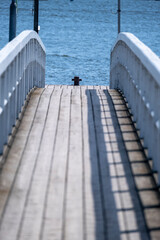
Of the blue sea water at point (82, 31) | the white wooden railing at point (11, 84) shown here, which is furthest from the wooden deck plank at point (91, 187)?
the blue sea water at point (82, 31)

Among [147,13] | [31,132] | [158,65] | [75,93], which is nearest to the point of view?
[158,65]

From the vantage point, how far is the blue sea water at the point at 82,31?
70375 millimetres

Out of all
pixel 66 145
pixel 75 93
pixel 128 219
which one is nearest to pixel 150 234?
pixel 128 219

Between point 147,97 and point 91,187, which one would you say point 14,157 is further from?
point 147,97

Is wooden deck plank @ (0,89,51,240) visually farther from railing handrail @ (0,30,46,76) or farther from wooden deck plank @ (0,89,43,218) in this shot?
railing handrail @ (0,30,46,76)

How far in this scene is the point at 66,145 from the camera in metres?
8.24

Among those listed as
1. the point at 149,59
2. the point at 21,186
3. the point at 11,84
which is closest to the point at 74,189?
the point at 21,186

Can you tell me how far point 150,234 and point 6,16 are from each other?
16205 cm

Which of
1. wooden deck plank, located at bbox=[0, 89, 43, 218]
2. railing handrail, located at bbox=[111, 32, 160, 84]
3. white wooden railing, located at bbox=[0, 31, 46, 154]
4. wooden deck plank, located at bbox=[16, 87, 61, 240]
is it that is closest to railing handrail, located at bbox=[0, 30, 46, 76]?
white wooden railing, located at bbox=[0, 31, 46, 154]

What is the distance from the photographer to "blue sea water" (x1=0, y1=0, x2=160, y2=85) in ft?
231

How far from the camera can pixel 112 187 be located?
6.61 metres

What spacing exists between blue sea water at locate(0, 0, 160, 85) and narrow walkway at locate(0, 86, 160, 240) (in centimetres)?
2831

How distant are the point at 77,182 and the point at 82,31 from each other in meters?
127

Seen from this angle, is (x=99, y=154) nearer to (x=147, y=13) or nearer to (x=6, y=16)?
(x=6, y=16)
